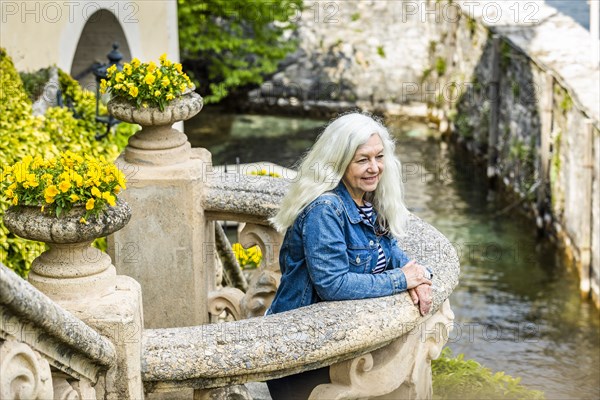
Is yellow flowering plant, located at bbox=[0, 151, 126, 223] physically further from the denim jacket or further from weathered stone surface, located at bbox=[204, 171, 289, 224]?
weathered stone surface, located at bbox=[204, 171, 289, 224]

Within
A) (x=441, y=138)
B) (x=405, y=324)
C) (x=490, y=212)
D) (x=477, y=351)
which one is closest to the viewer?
(x=405, y=324)

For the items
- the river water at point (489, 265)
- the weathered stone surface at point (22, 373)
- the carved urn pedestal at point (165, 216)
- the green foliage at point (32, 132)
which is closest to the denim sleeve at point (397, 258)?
the carved urn pedestal at point (165, 216)

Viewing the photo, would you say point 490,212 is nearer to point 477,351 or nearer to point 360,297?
point 477,351

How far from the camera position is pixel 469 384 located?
5.92 meters

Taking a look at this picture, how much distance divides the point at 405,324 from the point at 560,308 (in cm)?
865

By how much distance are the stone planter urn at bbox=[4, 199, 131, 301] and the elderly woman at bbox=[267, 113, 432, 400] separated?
754 mm

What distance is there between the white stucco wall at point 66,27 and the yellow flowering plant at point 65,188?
244 inches

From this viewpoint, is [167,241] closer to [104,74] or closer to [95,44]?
[104,74]

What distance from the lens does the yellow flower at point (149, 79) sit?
475 cm

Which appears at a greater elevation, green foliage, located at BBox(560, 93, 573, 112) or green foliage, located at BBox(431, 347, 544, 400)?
green foliage, located at BBox(560, 93, 573, 112)

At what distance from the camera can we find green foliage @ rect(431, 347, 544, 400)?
5.84 m

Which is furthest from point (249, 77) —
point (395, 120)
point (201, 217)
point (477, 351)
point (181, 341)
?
point (181, 341)

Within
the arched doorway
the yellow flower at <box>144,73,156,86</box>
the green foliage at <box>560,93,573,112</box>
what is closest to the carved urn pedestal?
the yellow flower at <box>144,73,156,86</box>

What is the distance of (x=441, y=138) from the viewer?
790 inches
